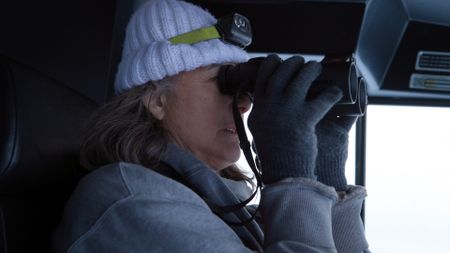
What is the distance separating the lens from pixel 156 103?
1.35m

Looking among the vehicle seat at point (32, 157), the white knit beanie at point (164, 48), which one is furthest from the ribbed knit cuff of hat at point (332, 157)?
the vehicle seat at point (32, 157)

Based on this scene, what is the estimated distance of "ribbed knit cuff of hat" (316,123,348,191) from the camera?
4.12 feet

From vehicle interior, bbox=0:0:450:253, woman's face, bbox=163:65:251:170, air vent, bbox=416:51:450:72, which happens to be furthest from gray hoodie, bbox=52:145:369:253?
air vent, bbox=416:51:450:72

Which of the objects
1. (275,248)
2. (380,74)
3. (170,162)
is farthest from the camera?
(380,74)

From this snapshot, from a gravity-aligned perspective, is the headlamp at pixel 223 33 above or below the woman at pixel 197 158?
above

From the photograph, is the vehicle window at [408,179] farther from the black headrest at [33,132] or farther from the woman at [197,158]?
the black headrest at [33,132]

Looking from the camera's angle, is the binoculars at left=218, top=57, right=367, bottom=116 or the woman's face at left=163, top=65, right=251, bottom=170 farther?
the woman's face at left=163, top=65, right=251, bottom=170

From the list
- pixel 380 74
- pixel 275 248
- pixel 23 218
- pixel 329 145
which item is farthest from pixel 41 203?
pixel 380 74

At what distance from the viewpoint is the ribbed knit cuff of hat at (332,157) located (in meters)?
1.25

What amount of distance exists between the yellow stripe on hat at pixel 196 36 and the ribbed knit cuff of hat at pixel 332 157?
32 cm

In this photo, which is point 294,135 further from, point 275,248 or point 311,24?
point 311,24

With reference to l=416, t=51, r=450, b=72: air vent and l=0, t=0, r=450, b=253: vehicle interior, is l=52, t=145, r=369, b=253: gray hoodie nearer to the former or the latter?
l=0, t=0, r=450, b=253: vehicle interior

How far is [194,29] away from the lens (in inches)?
52.9

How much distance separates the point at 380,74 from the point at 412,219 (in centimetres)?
56
